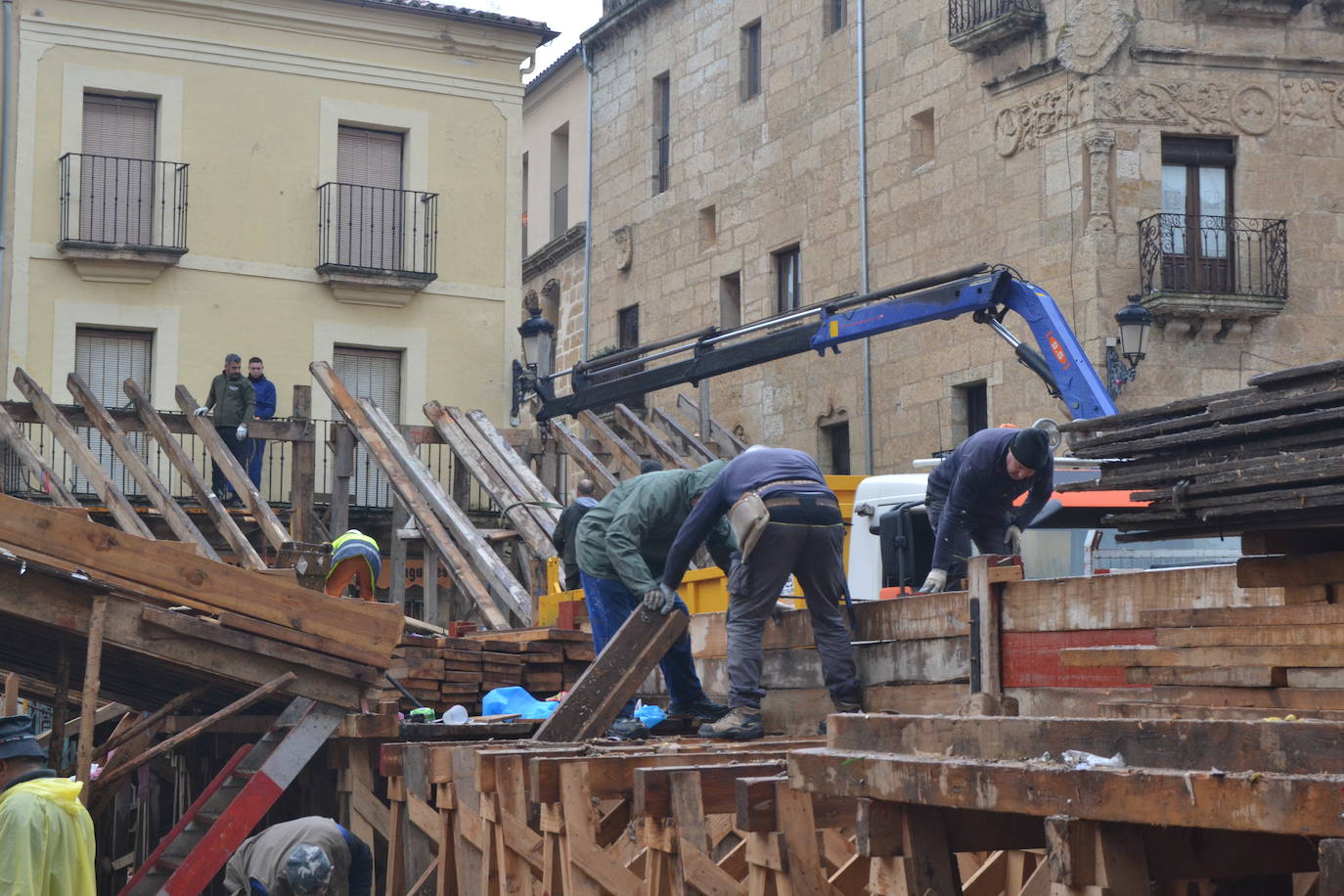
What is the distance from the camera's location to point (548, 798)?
7.16m

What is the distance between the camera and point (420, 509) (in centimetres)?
1766

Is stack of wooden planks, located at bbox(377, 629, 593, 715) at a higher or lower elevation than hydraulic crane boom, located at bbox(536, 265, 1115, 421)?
lower

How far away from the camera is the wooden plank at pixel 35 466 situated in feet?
57.0

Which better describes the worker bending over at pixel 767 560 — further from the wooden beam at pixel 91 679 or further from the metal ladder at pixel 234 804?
the wooden beam at pixel 91 679

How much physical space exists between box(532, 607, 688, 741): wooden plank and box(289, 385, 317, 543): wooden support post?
11.6 m

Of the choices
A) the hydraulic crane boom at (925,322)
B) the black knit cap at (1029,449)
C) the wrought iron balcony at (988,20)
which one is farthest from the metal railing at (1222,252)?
the black knit cap at (1029,449)

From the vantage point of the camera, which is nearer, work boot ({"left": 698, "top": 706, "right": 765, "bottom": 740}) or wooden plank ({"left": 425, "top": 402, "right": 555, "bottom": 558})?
work boot ({"left": 698, "top": 706, "right": 765, "bottom": 740})

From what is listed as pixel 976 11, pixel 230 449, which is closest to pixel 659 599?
pixel 230 449

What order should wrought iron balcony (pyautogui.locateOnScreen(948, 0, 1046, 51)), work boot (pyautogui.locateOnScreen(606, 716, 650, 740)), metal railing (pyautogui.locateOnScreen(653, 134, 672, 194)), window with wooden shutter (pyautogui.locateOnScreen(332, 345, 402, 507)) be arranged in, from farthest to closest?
1. metal railing (pyautogui.locateOnScreen(653, 134, 672, 194))
2. window with wooden shutter (pyautogui.locateOnScreen(332, 345, 402, 507))
3. wrought iron balcony (pyautogui.locateOnScreen(948, 0, 1046, 51))
4. work boot (pyautogui.locateOnScreen(606, 716, 650, 740))

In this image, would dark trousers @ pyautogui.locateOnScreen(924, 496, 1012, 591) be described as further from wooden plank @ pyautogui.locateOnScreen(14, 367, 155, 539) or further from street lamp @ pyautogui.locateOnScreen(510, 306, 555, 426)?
street lamp @ pyautogui.locateOnScreen(510, 306, 555, 426)

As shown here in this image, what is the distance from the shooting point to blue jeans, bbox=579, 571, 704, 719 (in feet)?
31.9

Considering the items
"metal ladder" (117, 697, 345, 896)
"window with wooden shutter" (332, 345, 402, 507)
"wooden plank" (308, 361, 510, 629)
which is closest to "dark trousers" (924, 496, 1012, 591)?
"metal ladder" (117, 697, 345, 896)

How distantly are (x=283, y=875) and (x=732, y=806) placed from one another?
269 cm

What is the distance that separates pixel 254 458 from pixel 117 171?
423 centimetres
